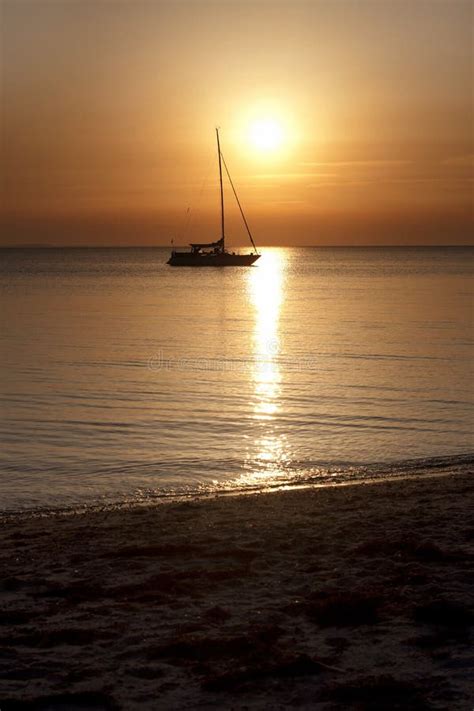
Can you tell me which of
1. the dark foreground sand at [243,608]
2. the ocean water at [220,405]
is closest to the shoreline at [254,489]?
the ocean water at [220,405]

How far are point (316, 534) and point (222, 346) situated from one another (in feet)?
79.3

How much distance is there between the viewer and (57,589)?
7023mm

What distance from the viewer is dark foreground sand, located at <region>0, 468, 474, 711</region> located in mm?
5238

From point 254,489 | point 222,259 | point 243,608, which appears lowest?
point 254,489

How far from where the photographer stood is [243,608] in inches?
257

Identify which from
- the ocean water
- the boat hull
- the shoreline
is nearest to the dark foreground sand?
the shoreline

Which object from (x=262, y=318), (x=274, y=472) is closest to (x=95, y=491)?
(x=274, y=472)

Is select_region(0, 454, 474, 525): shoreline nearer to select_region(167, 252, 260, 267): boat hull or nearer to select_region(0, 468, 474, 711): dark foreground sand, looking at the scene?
select_region(0, 468, 474, 711): dark foreground sand

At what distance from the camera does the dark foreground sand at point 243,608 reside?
524 cm

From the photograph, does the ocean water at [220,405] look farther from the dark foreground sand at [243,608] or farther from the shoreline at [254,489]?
the dark foreground sand at [243,608]

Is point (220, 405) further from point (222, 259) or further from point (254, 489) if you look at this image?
point (222, 259)

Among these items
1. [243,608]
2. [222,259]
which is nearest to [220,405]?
[243,608]

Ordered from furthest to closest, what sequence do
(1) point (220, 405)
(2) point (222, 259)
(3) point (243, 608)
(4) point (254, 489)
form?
1. (2) point (222, 259)
2. (1) point (220, 405)
3. (4) point (254, 489)
4. (3) point (243, 608)

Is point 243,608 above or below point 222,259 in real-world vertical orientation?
below
